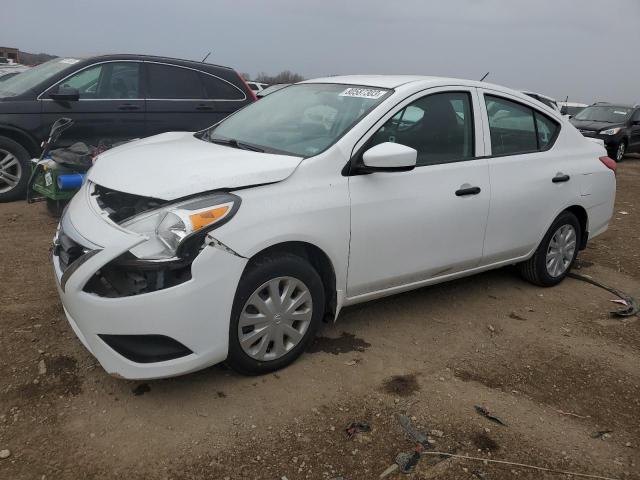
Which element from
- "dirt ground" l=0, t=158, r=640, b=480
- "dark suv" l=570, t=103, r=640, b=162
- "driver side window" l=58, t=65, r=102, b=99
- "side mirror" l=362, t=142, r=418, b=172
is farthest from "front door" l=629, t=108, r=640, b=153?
"side mirror" l=362, t=142, r=418, b=172

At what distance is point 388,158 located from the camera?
3115 millimetres

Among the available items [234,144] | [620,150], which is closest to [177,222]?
[234,144]

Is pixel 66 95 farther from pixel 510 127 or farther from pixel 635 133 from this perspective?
pixel 635 133

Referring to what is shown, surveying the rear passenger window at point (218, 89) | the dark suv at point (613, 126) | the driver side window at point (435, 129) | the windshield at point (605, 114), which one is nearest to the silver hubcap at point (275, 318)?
the driver side window at point (435, 129)

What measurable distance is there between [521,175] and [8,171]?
5.73 metres

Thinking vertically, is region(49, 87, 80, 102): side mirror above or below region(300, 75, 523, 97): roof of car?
below

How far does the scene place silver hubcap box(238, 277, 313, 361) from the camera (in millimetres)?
2939

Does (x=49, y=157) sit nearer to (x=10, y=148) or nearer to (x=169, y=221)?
(x=10, y=148)

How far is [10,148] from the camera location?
21.1ft

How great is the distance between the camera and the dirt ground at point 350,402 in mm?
2504

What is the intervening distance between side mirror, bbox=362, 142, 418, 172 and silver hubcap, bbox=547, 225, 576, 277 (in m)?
2.15

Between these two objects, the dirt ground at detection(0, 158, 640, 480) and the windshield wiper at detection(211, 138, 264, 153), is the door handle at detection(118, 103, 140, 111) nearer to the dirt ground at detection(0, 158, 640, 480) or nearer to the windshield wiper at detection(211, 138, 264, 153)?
the dirt ground at detection(0, 158, 640, 480)

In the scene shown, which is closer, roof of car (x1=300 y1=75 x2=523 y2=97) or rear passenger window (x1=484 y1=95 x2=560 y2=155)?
roof of car (x1=300 y1=75 x2=523 y2=97)

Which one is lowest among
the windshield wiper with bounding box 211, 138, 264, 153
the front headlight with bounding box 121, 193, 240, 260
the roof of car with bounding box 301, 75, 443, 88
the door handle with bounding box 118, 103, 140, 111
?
the front headlight with bounding box 121, 193, 240, 260
